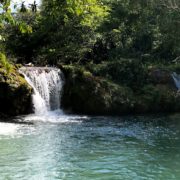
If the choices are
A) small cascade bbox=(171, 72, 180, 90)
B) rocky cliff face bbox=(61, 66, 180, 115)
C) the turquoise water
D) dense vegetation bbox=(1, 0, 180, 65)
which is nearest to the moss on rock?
rocky cliff face bbox=(61, 66, 180, 115)

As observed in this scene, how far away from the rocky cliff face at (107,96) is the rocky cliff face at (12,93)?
2.82 metres

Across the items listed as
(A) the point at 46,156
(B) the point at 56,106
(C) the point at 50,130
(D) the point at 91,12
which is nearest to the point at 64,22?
(D) the point at 91,12

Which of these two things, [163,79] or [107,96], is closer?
[107,96]

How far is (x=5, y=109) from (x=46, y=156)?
23.4 ft

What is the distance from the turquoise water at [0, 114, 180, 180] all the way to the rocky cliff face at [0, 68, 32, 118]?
74.7 inches

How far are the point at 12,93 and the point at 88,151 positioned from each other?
23.0ft

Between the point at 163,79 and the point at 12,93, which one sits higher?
the point at 163,79

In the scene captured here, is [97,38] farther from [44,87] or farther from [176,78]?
[44,87]

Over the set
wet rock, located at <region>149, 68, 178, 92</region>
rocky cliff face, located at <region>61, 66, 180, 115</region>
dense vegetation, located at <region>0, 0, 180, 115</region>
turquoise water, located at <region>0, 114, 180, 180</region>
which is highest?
dense vegetation, located at <region>0, 0, 180, 115</region>

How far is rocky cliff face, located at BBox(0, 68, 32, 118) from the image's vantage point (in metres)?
12.2

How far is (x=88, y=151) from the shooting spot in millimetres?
6719

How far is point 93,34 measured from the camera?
64.3 feet

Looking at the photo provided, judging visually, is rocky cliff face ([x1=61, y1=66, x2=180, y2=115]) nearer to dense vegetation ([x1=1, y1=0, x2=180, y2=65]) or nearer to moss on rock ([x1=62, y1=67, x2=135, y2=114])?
moss on rock ([x1=62, y1=67, x2=135, y2=114])

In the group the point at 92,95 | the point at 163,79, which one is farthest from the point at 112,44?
the point at 92,95
